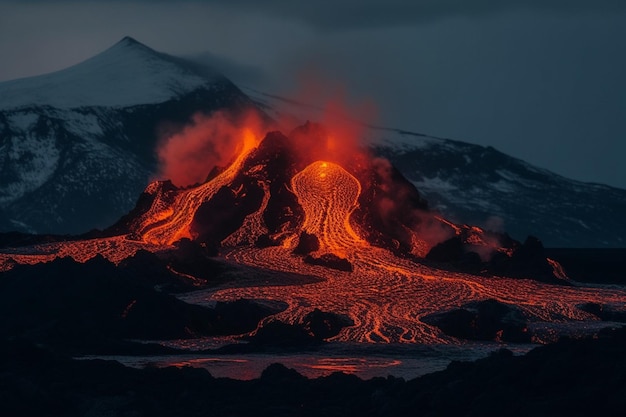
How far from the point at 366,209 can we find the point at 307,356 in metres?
29.1

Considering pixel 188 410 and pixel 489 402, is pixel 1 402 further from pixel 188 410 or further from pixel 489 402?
pixel 489 402

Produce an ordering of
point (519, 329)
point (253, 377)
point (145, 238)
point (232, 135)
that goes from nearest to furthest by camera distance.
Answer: point (253, 377)
point (519, 329)
point (145, 238)
point (232, 135)

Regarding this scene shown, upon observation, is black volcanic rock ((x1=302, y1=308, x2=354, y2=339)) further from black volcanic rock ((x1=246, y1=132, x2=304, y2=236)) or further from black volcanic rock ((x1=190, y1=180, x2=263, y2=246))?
black volcanic rock ((x1=190, y1=180, x2=263, y2=246))

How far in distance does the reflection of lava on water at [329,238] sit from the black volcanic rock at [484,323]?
152cm

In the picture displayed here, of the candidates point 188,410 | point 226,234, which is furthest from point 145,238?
point 188,410

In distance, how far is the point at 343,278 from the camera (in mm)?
99000

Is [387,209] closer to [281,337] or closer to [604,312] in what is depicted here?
[604,312]

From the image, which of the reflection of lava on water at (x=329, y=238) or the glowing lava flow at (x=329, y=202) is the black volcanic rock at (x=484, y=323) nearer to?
the reflection of lava on water at (x=329, y=238)

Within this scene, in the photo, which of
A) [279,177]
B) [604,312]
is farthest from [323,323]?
[279,177]

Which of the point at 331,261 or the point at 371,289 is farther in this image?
the point at 331,261

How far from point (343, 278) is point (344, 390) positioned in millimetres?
32417

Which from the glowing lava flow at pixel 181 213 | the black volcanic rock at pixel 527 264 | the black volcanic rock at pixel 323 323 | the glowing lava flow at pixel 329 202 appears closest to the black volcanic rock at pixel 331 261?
the glowing lava flow at pixel 329 202

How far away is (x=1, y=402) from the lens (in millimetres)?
63156

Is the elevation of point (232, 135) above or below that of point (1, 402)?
above
